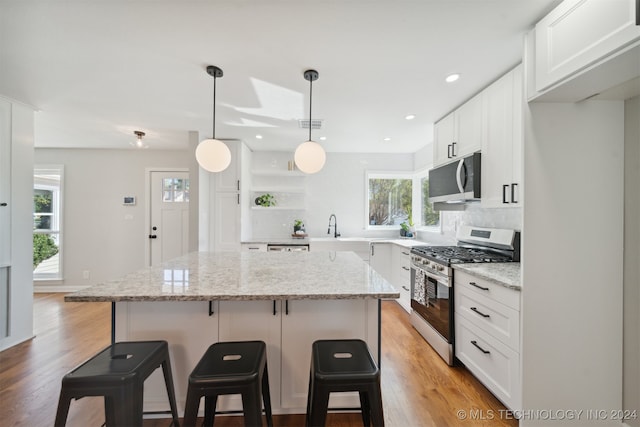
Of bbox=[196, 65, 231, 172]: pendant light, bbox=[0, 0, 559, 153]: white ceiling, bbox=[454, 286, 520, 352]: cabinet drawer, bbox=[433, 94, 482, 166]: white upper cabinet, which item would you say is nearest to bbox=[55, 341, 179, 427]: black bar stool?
bbox=[196, 65, 231, 172]: pendant light

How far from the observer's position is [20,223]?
8.46 feet

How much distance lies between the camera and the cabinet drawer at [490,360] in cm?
157

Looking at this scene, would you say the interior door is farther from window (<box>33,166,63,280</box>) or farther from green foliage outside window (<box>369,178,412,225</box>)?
green foliage outside window (<box>369,178,412,225</box>)

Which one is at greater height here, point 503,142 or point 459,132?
point 459,132

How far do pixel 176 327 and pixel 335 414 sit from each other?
3.75 feet

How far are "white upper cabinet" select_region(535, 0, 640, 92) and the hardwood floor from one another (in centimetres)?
208

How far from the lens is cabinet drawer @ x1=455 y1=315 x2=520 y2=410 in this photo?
5.16 feet

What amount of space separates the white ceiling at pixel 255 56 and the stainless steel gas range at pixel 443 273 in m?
1.38

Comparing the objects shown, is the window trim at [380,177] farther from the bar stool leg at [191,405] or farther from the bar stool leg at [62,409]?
the bar stool leg at [62,409]

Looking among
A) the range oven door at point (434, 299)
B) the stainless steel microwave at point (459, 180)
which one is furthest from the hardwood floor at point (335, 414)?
the stainless steel microwave at point (459, 180)

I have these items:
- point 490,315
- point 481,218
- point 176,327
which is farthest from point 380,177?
point 176,327

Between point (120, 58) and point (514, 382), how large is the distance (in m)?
3.39

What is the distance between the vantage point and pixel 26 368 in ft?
7.05

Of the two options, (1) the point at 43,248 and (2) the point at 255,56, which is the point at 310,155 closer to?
(2) the point at 255,56
